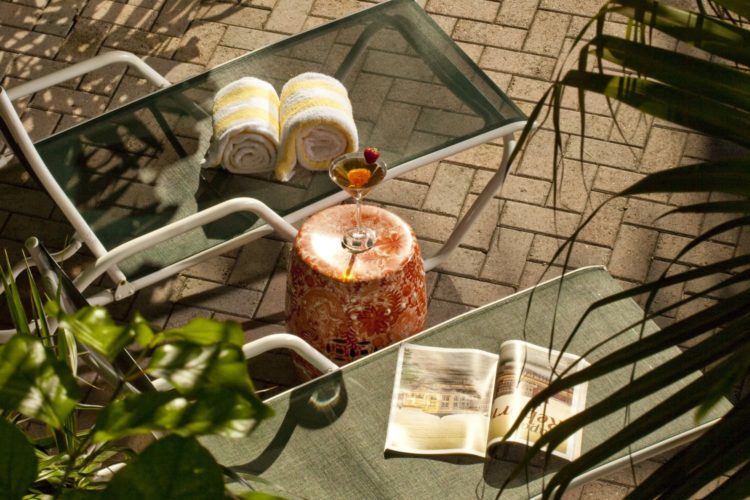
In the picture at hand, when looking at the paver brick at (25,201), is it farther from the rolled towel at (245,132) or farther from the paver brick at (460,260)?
the paver brick at (460,260)

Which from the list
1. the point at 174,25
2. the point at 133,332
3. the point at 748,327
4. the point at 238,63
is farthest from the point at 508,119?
the point at 133,332

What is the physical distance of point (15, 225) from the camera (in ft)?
11.7

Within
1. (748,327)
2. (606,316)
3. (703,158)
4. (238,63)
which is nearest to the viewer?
(748,327)

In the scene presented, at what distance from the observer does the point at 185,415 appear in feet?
1.70

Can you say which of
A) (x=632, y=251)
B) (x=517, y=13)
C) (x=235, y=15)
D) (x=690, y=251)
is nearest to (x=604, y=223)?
(x=632, y=251)

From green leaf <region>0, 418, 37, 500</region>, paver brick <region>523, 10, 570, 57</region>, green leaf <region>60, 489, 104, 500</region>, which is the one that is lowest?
paver brick <region>523, 10, 570, 57</region>

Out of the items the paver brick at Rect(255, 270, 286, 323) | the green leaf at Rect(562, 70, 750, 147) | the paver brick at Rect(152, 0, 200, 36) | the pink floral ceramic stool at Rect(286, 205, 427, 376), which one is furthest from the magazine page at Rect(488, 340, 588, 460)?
the paver brick at Rect(152, 0, 200, 36)

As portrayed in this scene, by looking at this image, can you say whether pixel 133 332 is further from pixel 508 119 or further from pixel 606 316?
pixel 508 119

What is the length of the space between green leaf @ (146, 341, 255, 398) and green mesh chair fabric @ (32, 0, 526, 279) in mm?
2347

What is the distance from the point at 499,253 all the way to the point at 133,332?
3.04m

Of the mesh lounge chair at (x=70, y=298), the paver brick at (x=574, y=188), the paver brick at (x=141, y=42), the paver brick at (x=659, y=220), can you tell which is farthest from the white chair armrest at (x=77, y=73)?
the paver brick at (x=659, y=220)

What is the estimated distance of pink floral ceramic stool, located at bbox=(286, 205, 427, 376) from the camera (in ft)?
8.95

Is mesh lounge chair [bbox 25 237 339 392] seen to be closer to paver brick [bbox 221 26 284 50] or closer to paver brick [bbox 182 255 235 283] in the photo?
paver brick [bbox 182 255 235 283]

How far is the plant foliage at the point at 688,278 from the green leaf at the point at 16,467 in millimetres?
599
